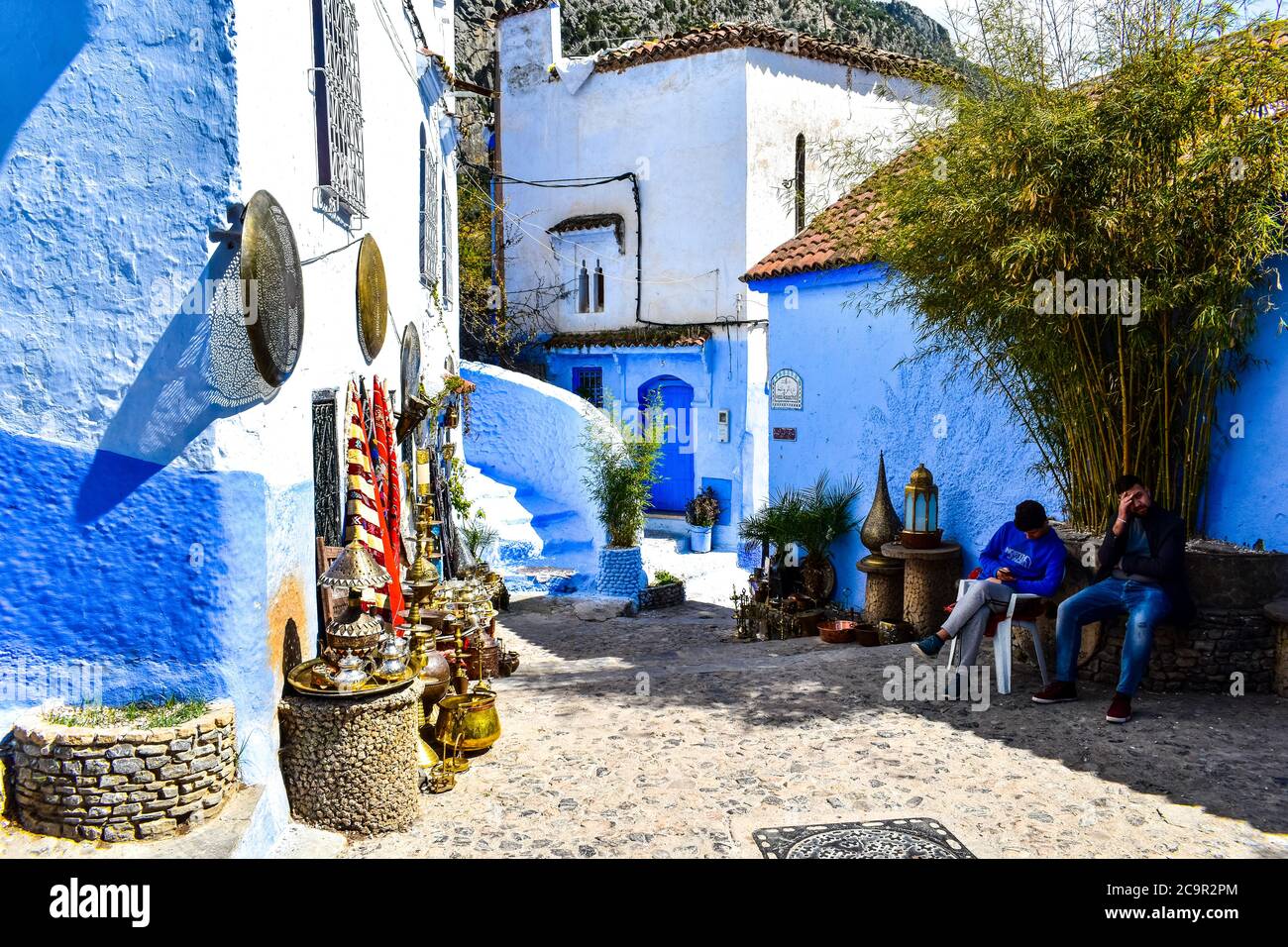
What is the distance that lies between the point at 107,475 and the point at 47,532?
35cm

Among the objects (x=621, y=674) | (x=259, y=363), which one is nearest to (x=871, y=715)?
(x=621, y=674)

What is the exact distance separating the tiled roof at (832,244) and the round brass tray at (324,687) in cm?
669

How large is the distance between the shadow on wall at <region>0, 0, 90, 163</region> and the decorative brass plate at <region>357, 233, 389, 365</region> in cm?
301

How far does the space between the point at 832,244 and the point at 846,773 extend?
7.27 meters

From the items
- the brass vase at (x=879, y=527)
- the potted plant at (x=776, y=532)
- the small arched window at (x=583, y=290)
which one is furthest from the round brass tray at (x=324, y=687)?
the small arched window at (x=583, y=290)

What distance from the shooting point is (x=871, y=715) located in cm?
683

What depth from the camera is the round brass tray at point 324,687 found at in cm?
489

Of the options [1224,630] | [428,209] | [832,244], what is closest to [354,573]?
[1224,630]

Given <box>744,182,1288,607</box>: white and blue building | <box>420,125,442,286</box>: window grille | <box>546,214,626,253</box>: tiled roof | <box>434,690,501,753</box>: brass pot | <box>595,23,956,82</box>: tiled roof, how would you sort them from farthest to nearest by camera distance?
<box>546,214,626,253</box>: tiled roof, <box>595,23,956,82</box>: tiled roof, <box>420,125,442,286</box>: window grille, <box>744,182,1288,607</box>: white and blue building, <box>434,690,501,753</box>: brass pot

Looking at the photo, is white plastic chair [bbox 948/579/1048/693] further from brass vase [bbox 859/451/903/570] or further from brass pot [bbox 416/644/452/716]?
brass pot [bbox 416/644/452/716]

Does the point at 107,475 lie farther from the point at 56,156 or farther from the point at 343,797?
the point at 343,797

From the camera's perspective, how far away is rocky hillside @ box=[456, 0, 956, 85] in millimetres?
22531

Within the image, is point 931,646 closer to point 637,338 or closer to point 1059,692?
point 1059,692

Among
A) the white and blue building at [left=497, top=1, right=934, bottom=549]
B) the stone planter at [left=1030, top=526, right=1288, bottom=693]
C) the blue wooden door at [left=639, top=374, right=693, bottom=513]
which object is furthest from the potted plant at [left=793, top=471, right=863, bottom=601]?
the blue wooden door at [left=639, top=374, right=693, bottom=513]
